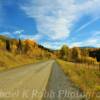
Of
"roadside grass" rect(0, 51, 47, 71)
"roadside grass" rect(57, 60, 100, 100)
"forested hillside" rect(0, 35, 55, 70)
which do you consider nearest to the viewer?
"roadside grass" rect(57, 60, 100, 100)

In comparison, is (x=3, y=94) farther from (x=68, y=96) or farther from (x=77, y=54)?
(x=77, y=54)

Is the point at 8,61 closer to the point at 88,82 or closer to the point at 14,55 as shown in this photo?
the point at 14,55

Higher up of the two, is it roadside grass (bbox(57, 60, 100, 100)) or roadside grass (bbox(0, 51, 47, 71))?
roadside grass (bbox(0, 51, 47, 71))

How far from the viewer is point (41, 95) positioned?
10.3m

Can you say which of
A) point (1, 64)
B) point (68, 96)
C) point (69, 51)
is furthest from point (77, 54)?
point (68, 96)

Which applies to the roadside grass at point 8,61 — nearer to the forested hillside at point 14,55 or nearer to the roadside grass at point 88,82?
the forested hillside at point 14,55

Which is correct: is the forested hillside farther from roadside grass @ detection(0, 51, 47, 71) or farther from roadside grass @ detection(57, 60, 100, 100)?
roadside grass @ detection(57, 60, 100, 100)

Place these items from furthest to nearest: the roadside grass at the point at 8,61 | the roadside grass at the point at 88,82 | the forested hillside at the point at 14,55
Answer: the forested hillside at the point at 14,55, the roadside grass at the point at 8,61, the roadside grass at the point at 88,82

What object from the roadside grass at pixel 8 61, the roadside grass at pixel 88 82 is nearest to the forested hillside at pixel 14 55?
the roadside grass at pixel 8 61

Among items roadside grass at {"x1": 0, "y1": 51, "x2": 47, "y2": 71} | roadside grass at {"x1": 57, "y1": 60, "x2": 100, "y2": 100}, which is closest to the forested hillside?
roadside grass at {"x1": 0, "y1": 51, "x2": 47, "y2": 71}

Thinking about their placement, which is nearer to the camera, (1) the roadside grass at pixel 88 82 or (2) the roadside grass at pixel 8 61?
(1) the roadside grass at pixel 88 82

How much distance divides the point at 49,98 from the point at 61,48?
142728mm

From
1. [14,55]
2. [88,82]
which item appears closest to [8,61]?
[14,55]

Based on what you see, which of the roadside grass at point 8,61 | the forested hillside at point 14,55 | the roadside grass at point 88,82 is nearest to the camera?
the roadside grass at point 88,82
